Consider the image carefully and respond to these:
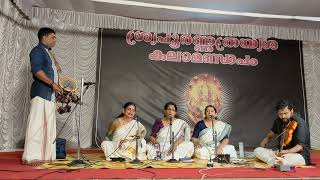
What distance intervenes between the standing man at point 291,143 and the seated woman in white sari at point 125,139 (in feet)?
6.00

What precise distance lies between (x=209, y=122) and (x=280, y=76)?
9.35 feet

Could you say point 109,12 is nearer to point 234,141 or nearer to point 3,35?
point 3,35

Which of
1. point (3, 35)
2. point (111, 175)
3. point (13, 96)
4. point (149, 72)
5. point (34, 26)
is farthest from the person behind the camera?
point (149, 72)

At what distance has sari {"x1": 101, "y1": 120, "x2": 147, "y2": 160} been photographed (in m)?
4.57

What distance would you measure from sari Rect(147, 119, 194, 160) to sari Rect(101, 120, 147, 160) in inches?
7.9

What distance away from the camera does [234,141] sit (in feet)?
22.2

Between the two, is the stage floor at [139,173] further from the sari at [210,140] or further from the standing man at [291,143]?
the sari at [210,140]

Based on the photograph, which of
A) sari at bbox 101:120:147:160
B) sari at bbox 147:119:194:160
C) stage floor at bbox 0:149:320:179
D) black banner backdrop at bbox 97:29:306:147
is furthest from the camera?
black banner backdrop at bbox 97:29:306:147

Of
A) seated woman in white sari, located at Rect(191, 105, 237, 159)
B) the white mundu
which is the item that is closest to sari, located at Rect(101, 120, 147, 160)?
the white mundu

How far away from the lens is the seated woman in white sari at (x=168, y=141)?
15.5 ft

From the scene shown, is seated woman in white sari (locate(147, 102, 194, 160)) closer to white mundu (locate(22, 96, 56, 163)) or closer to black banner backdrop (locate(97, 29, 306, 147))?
black banner backdrop (locate(97, 29, 306, 147))

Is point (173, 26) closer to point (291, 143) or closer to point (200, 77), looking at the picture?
point (200, 77)

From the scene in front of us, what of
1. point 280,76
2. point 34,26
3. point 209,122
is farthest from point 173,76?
point 34,26

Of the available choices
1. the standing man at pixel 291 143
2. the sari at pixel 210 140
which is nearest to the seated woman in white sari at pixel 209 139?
the sari at pixel 210 140
